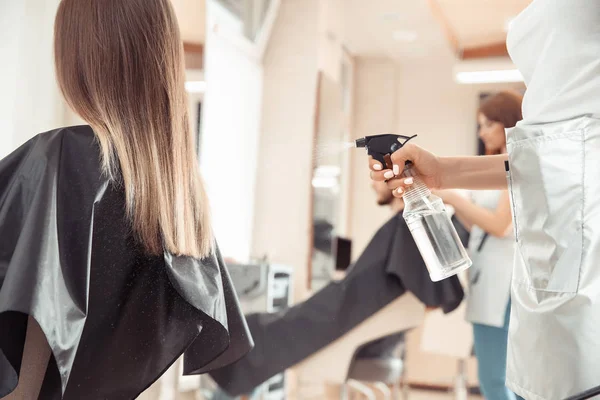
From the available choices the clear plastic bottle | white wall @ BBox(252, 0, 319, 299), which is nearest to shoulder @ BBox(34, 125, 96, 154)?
the clear plastic bottle

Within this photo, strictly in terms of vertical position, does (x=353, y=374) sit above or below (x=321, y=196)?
below

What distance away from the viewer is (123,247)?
133cm

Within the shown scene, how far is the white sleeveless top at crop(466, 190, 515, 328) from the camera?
8.08 feet

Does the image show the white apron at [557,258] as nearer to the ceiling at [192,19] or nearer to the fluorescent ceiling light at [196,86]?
the ceiling at [192,19]

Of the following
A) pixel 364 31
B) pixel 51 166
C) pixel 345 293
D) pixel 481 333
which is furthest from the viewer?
pixel 364 31

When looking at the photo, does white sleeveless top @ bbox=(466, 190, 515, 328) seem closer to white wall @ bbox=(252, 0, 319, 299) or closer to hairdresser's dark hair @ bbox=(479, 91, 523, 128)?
hairdresser's dark hair @ bbox=(479, 91, 523, 128)

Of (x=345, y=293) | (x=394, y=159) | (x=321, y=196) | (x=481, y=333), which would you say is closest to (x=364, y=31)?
(x=321, y=196)

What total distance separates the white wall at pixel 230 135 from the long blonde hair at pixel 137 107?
77.2 inches

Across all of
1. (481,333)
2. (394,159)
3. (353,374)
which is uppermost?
(394,159)

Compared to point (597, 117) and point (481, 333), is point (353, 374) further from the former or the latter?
point (597, 117)

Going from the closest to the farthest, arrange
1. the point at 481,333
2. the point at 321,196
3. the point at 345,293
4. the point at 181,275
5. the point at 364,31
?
the point at 181,275 < the point at 481,333 < the point at 345,293 < the point at 321,196 < the point at 364,31

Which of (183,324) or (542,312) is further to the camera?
(183,324)

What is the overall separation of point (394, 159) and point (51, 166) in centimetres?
62

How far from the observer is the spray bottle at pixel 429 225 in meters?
1.27
